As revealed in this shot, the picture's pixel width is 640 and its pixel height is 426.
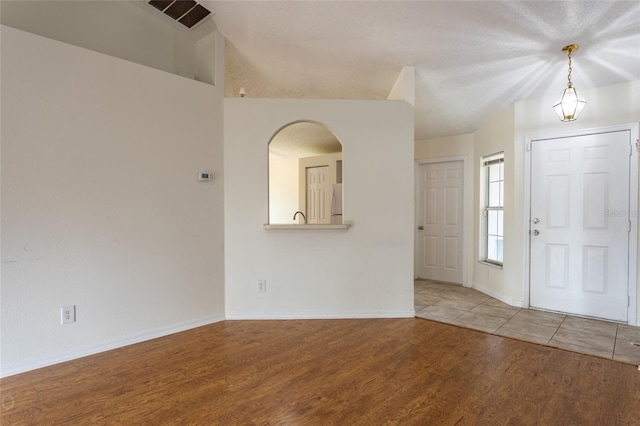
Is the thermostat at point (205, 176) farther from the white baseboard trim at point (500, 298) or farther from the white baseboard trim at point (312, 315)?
the white baseboard trim at point (500, 298)

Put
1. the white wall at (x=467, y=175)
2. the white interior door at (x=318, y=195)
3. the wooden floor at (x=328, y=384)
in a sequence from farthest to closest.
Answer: the white interior door at (x=318, y=195), the white wall at (x=467, y=175), the wooden floor at (x=328, y=384)

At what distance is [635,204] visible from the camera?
10.2 feet

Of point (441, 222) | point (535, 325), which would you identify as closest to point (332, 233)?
point (535, 325)

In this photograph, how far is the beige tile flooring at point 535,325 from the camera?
2631mm

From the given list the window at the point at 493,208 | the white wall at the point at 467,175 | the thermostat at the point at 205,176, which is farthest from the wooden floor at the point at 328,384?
the white wall at the point at 467,175

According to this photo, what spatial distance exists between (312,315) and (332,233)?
35.2 inches

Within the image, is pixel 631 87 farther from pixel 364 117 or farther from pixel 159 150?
pixel 159 150

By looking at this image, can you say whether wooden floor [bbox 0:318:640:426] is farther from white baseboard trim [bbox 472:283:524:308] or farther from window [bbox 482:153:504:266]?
window [bbox 482:153:504:266]

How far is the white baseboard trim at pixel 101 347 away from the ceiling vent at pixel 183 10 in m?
2.95

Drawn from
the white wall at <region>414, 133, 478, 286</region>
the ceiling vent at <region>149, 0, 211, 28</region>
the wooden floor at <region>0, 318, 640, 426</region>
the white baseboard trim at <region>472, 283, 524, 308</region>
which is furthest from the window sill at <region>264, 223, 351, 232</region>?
the white wall at <region>414, 133, 478, 286</region>

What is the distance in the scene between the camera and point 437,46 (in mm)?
2926

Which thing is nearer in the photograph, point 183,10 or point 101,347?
point 101,347

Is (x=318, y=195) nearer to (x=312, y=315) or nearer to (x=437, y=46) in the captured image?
(x=312, y=315)

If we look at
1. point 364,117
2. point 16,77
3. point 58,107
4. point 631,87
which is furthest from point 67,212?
point 631,87
